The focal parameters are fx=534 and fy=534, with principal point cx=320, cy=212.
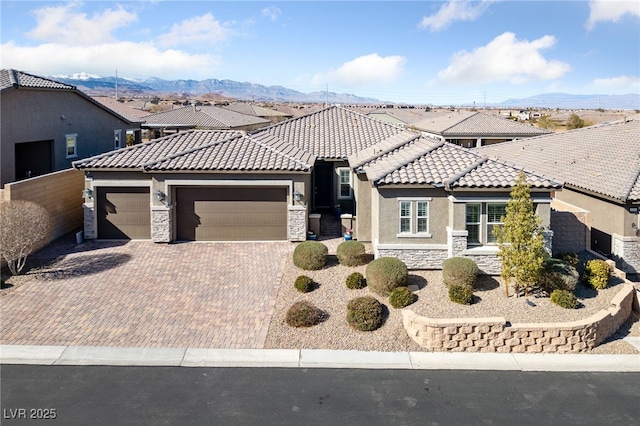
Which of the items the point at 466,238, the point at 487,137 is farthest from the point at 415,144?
the point at 487,137

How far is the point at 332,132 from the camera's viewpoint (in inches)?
1190

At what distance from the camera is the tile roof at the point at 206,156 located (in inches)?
853

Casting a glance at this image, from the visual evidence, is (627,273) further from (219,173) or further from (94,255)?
(94,255)

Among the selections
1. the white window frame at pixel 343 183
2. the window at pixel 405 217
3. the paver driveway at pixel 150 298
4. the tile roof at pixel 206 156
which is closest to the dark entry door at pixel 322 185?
the white window frame at pixel 343 183

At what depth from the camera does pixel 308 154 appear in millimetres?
25438

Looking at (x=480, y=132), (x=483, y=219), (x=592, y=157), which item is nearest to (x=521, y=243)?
(x=483, y=219)

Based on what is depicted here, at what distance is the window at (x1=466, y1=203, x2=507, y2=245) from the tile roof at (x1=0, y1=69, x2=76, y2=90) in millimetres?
20285

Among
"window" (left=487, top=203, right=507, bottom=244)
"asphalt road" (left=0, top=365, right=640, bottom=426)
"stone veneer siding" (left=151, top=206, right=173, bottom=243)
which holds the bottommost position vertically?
"asphalt road" (left=0, top=365, right=640, bottom=426)

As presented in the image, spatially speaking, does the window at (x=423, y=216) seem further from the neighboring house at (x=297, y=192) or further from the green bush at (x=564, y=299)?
the green bush at (x=564, y=299)

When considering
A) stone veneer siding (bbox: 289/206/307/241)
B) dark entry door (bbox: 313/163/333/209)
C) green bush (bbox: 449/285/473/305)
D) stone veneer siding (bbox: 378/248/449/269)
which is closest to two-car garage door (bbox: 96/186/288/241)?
stone veneer siding (bbox: 289/206/307/241)

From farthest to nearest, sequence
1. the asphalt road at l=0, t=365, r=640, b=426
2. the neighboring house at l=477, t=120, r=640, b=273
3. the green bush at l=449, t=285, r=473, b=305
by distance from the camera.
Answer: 1. the neighboring house at l=477, t=120, r=640, b=273
2. the green bush at l=449, t=285, r=473, b=305
3. the asphalt road at l=0, t=365, r=640, b=426

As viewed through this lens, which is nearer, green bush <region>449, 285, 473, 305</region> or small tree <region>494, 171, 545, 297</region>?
small tree <region>494, 171, 545, 297</region>

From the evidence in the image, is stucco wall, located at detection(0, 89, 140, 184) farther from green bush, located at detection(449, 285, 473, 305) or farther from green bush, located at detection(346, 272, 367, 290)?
green bush, located at detection(449, 285, 473, 305)

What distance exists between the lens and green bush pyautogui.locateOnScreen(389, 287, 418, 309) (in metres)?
15.6
